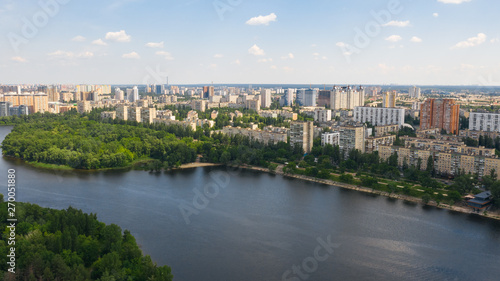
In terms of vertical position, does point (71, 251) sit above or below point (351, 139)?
below

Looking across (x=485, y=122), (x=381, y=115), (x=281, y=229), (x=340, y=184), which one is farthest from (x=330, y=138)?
(x=281, y=229)

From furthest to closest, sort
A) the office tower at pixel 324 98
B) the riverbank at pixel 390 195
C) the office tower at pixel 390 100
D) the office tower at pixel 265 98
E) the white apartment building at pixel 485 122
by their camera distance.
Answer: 1. the office tower at pixel 265 98
2. the office tower at pixel 324 98
3. the office tower at pixel 390 100
4. the white apartment building at pixel 485 122
5. the riverbank at pixel 390 195

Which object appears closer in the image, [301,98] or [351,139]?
[351,139]

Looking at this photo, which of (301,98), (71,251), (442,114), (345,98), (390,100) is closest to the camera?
(71,251)

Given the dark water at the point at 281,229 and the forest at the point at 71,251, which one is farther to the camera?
the dark water at the point at 281,229

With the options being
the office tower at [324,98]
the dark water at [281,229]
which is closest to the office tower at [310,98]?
the office tower at [324,98]

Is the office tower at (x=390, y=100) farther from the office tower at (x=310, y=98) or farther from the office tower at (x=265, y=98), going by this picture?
the office tower at (x=265, y=98)

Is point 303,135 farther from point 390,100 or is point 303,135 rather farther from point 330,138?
point 390,100

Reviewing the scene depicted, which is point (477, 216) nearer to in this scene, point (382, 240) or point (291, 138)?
point (382, 240)
